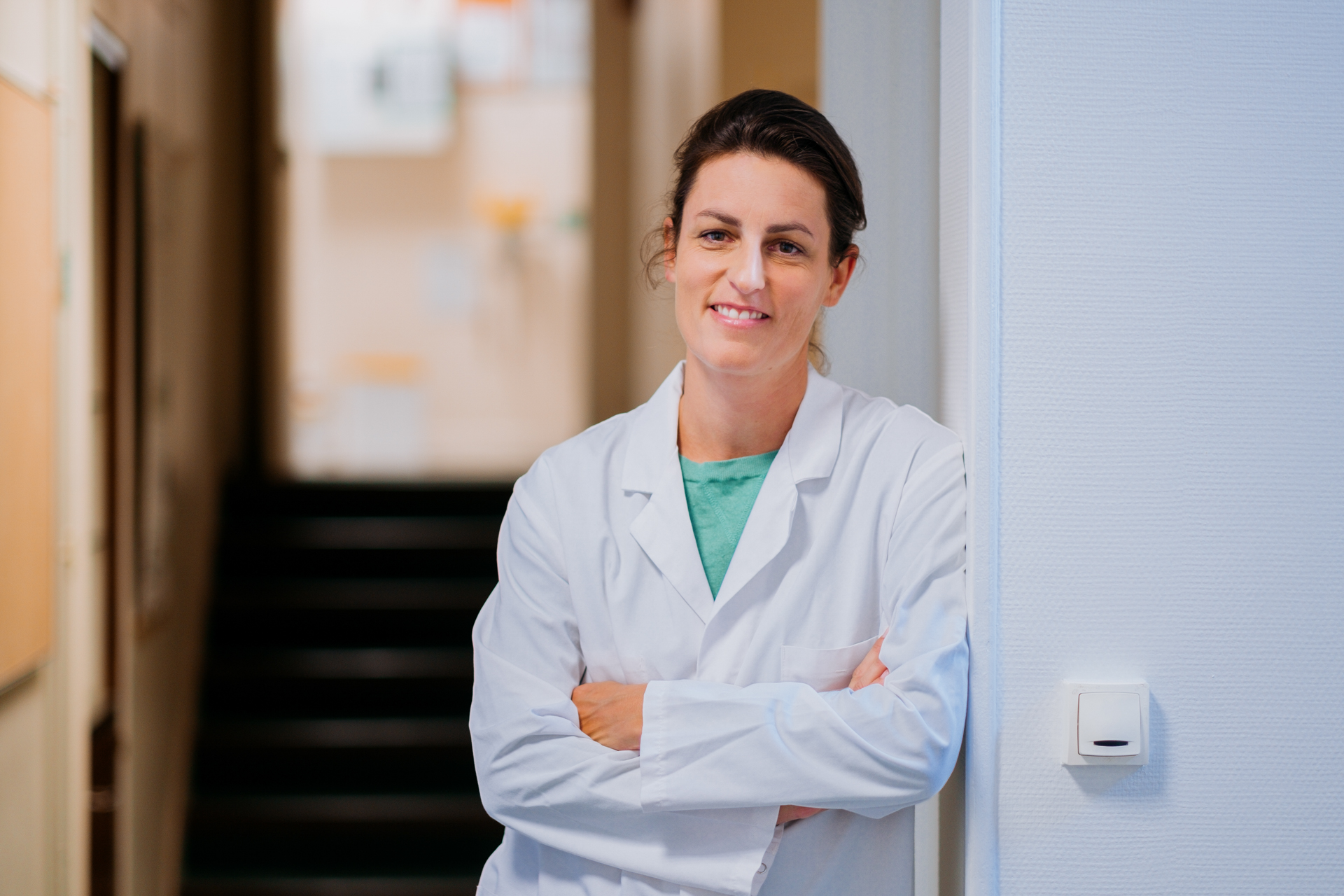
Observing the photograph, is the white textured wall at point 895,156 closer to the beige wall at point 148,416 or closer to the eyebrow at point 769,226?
the eyebrow at point 769,226

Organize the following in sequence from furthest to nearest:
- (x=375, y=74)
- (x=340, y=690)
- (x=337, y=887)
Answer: (x=375, y=74)
(x=340, y=690)
(x=337, y=887)

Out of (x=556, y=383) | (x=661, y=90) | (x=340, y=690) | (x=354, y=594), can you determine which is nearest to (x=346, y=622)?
(x=354, y=594)

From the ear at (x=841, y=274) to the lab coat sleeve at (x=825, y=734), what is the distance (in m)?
0.35

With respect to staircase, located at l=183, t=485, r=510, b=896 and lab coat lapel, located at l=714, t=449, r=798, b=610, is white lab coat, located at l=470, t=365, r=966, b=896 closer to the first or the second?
lab coat lapel, located at l=714, t=449, r=798, b=610

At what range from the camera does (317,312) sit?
204 inches

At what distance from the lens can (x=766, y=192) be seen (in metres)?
1.11

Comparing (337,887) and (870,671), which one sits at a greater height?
(870,671)

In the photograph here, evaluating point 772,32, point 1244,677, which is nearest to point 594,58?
point 772,32

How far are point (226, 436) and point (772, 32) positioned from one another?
10.0 feet

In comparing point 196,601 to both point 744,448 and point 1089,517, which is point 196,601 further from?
point 1089,517

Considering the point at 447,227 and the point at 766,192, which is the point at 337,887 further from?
the point at 447,227

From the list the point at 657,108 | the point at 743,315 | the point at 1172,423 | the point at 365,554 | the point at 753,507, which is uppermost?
the point at 657,108

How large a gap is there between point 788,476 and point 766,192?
12.8 inches

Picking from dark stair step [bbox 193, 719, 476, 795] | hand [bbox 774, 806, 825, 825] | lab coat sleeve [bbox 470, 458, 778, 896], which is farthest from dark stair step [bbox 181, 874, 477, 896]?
hand [bbox 774, 806, 825, 825]
